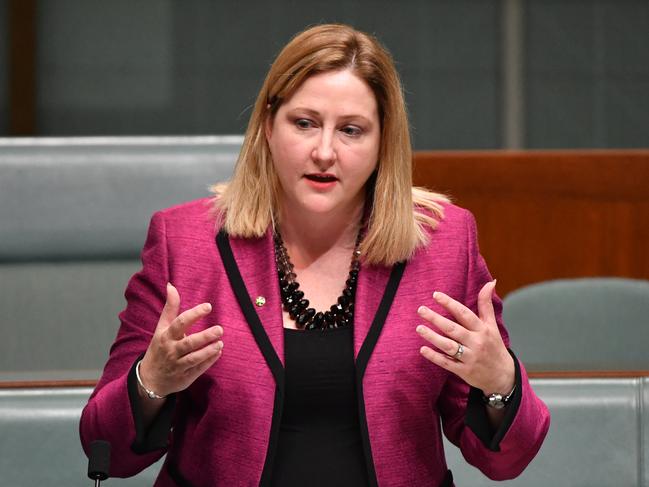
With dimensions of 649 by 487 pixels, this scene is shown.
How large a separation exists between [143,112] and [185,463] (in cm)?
313

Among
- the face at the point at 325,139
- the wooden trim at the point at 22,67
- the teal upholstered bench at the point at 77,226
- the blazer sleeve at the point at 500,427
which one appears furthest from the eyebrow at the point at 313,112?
the wooden trim at the point at 22,67

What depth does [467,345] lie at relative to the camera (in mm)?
1088

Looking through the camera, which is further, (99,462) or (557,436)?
(557,436)

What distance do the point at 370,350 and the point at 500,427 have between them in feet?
0.58

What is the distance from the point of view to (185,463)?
1.20 m

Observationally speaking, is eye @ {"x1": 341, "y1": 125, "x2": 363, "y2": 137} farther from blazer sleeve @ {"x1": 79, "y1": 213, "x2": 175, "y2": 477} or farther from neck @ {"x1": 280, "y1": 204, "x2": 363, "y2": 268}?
blazer sleeve @ {"x1": 79, "y1": 213, "x2": 175, "y2": 477}

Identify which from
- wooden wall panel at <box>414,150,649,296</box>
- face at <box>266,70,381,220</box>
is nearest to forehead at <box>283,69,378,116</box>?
face at <box>266,70,381,220</box>

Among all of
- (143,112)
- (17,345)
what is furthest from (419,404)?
(143,112)

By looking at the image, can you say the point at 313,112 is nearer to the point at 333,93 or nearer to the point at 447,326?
the point at 333,93

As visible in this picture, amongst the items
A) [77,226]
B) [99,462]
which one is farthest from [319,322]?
[77,226]

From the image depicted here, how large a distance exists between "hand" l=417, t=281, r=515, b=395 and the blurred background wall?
318 centimetres

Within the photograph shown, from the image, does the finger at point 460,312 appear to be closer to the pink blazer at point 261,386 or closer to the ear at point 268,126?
the pink blazer at point 261,386

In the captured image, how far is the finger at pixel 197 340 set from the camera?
Result: 1.03 metres

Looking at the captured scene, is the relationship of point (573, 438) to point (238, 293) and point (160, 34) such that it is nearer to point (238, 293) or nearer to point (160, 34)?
point (238, 293)
